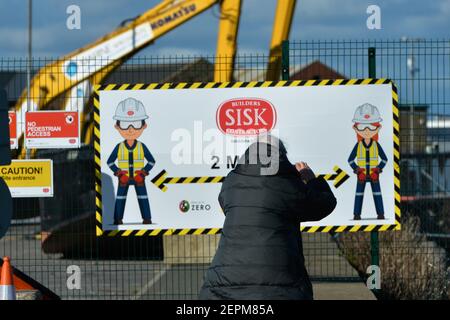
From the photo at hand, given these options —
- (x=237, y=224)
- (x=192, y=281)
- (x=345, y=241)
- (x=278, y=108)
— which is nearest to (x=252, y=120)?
(x=278, y=108)

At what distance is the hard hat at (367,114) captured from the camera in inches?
473

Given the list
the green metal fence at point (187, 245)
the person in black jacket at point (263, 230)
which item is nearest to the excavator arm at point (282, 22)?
the green metal fence at point (187, 245)

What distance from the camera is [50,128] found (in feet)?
40.4

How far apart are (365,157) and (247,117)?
150 centimetres

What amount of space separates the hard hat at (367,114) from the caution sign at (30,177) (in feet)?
12.3

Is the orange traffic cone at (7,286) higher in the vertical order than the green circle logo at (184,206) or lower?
lower

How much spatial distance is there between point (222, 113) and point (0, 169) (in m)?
2.82

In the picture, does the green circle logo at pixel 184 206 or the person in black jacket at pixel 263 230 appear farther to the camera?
the green circle logo at pixel 184 206

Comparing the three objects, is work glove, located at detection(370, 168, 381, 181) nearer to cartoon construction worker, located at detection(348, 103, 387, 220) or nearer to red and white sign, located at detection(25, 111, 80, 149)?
cartoon construction worker, located at detection(348, 103, 387, 220)

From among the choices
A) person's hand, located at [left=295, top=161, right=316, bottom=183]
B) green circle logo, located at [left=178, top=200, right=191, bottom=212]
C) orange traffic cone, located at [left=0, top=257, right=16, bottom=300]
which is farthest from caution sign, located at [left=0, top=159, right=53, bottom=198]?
person's hand, located at [left=295, top=161, right=316, bottom=183]

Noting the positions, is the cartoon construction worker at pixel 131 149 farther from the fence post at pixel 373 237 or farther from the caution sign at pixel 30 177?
the fence post at pixel 373 237

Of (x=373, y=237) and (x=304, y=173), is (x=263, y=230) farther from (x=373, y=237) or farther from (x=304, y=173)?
(x=373, y=237)

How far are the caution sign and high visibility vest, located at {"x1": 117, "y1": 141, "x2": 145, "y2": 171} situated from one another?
0.87 m

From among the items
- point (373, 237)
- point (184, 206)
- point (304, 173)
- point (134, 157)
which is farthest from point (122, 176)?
point (304, 173)
